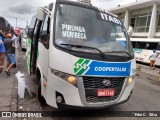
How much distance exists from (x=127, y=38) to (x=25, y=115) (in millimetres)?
2959

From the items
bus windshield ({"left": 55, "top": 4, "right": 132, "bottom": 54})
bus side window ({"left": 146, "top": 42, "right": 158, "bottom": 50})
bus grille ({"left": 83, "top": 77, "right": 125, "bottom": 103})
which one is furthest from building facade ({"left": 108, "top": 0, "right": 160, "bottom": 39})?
bus grille ({"left": 83, "top": 77, "right": 125, "bottom": 103})

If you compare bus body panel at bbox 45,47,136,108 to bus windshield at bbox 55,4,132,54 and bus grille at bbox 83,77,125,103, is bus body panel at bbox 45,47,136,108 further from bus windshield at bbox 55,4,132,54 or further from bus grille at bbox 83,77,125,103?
bus windshield at bbox 55,4,132,54

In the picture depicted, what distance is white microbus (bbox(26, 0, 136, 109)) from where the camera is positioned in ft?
13.7

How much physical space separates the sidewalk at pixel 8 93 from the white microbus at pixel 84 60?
1.00 m

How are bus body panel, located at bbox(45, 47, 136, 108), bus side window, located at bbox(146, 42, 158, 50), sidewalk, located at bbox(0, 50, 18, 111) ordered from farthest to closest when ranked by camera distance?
bus side window, located at bbox(146, 42, 158, 50) < sidewalk, located at bbox(0, 50, 18, 111) < bus body panel, located at bbox(45, 47, 136, 108)

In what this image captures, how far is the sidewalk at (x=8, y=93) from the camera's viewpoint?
5.06m

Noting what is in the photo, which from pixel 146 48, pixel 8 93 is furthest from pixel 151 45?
pixel 8 93

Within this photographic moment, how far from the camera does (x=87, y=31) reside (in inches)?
188

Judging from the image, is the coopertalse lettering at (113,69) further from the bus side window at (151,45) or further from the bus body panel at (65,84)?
the bus side window at (151,45)

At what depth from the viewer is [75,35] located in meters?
4.59

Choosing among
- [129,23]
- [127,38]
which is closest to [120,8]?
[129,23]

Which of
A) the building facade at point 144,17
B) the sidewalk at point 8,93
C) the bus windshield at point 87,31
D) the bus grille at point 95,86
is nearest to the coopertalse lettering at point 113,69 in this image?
the bus grille at point 95,86

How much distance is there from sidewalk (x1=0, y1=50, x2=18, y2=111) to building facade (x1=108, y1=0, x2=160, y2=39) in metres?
22.4

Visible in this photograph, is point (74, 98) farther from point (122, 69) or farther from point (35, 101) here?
point (35, 101)
